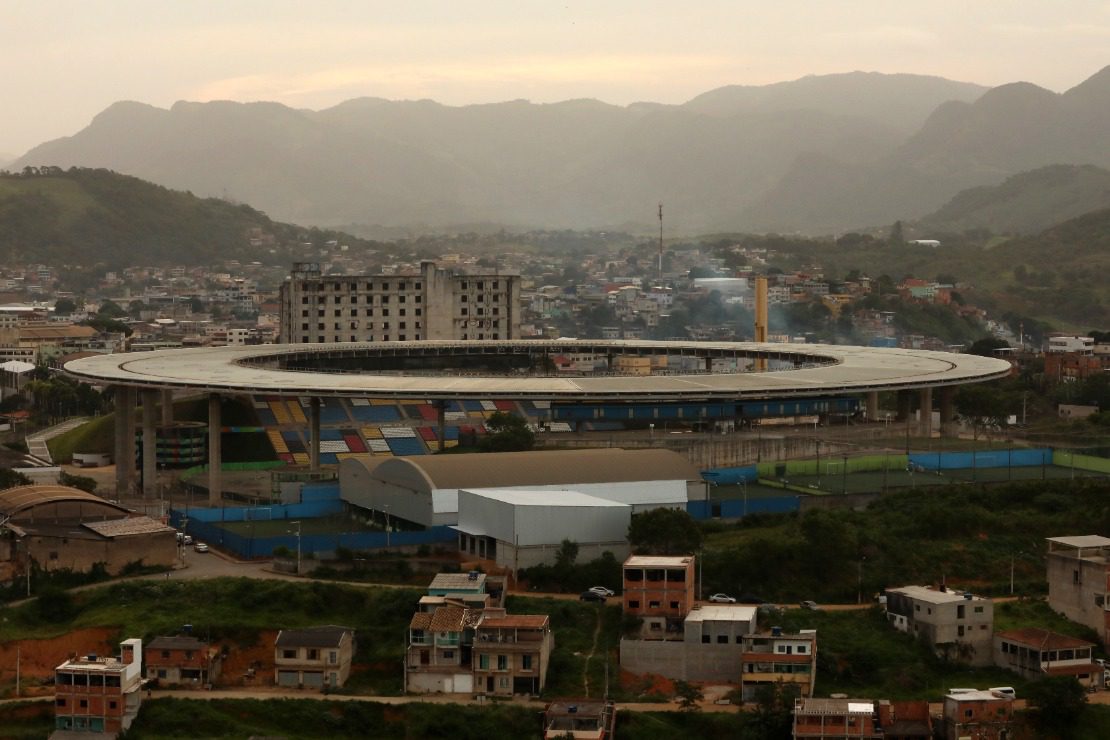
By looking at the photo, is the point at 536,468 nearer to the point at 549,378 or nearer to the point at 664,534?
the point at 664,534

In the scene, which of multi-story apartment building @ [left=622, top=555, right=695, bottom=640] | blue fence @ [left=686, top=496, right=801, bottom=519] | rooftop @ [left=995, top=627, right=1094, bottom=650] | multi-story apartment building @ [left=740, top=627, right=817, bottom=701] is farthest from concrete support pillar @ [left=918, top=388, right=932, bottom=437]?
multi-story apartment building @ [left=740, top=627, right=817, bottom=701]

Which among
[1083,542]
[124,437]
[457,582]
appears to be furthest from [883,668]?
[124,437]

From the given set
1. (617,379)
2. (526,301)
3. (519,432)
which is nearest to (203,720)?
(519,432)

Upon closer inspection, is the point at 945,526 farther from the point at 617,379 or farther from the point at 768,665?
the point at 617,379

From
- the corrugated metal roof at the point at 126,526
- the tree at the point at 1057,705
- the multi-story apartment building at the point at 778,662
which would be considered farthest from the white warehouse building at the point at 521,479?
the tree at the point at 1057,705

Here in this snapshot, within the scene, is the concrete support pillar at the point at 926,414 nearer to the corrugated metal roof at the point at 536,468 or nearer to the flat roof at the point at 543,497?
the corrugated metal roof at the point at 536,468

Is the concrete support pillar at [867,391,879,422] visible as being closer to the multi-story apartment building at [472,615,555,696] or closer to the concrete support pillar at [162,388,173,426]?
the concrete support pillar at [162,388,173,426]
